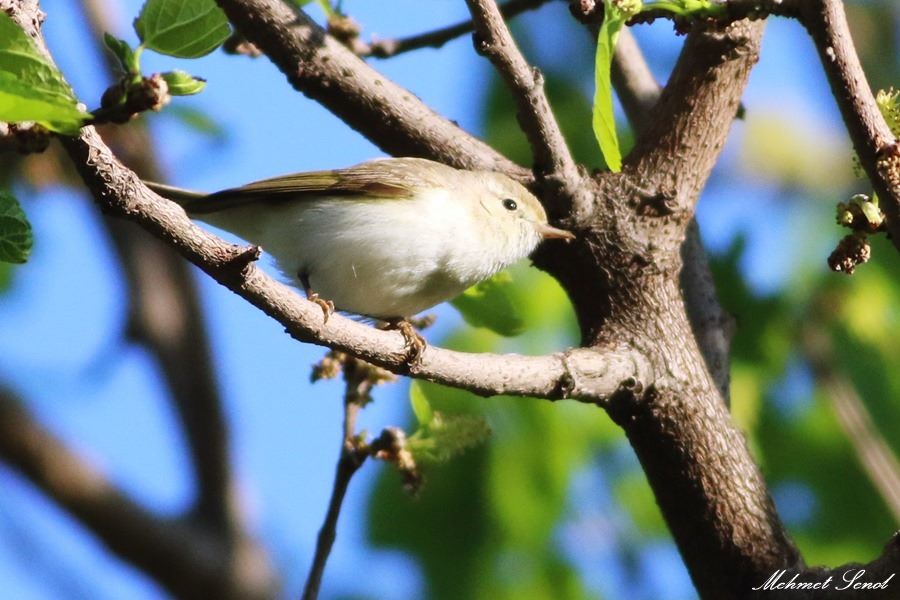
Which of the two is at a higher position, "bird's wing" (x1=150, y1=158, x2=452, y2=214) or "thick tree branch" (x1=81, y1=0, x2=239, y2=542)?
"thick tree branch" (x1=81, y1=0, x2=239, y2=542)

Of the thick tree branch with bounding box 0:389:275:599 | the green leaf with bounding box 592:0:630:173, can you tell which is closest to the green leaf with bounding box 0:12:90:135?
the green leaf with bounding box 592:0:630:173

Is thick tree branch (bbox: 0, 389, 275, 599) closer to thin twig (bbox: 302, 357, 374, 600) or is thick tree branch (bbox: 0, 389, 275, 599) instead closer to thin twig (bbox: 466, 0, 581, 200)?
thin twig (bbox: 302, 357, 374, 600)

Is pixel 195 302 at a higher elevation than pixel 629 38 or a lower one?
higher

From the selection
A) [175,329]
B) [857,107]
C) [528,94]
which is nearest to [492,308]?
[528,94]

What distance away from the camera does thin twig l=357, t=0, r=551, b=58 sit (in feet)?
12.0

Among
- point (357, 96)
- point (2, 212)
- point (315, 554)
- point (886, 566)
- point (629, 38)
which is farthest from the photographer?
point (629, 38)

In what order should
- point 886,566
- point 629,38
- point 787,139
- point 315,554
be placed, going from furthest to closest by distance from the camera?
1. point 787,139
2. point 629,38
3. point 315,554
4. point 886,566

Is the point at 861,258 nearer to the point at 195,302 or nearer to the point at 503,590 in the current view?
the point at 503,590

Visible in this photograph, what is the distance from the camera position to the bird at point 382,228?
3588mm

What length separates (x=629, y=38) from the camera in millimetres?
A: 3686

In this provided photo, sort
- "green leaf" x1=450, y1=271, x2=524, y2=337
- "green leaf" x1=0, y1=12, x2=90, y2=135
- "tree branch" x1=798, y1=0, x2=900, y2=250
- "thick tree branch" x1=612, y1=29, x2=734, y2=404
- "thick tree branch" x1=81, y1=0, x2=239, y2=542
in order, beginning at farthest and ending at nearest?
1. "thick tree branch" x1=81, y1=0, x2=239, y2=542
2. "green leaf" x1=450, y1=271, x2=524, y2=337
3. "thick tree branch" x1=612, y1=29, x2=734, y2=404
4. "tree branch" x1=798, y1=0, x2=900, y2=250
5. "green leaf" x1=0, y1=12, x2=90, y2=135

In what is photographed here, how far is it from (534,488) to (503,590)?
38 centimetres

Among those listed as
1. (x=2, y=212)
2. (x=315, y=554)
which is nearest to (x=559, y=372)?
(x=315, y=554)

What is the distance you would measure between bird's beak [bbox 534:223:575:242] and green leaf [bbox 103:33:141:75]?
4.26ft
